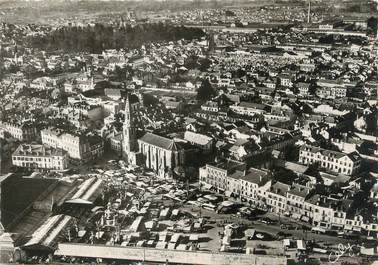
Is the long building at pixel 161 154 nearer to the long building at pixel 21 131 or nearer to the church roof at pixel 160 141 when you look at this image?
the church roof at pixel 160 141

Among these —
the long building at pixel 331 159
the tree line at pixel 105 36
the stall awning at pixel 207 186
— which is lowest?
the stall awning at pixel 207 186

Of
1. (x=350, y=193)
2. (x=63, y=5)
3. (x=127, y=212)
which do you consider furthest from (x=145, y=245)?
(x=63, y=5)

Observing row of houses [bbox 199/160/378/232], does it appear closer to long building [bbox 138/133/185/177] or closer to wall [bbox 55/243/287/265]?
long building [bbox 138/133/185/177]

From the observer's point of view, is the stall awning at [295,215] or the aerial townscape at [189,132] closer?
the aerial townscape at [189,132]

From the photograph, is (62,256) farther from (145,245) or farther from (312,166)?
(312,166)

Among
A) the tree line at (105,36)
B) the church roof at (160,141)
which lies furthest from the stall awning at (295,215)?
the tree line at (105,36)

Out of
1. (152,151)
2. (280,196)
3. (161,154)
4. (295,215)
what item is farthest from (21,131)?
(295,215)

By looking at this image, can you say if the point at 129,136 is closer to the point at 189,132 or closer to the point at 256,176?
the point at 189,132
